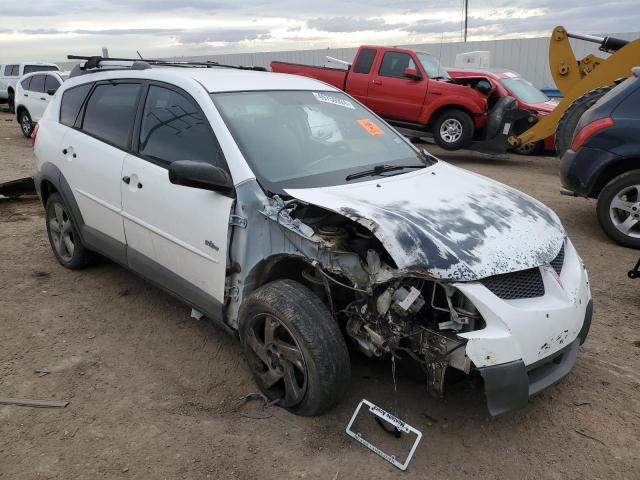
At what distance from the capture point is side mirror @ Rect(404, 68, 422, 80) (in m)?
10.8

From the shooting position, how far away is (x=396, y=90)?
36.3ft

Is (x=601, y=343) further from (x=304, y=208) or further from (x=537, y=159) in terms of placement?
(x=537, y=159)

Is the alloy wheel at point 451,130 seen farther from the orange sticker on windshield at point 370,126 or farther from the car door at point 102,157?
the car door at point 102,157

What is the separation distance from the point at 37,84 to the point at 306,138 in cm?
1263

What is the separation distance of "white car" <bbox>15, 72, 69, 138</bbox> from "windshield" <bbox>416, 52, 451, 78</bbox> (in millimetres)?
8324

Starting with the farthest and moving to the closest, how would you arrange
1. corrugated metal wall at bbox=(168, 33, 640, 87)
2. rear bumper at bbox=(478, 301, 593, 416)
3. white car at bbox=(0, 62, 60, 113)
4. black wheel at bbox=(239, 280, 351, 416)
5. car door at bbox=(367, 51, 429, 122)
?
white car at bbox=(0, 62, 60, 113) < corrugated metal wall at bbox=(168, 33, 640, 87) < car door at bbox=(367, 51, 429, 122) < black wheel at bbox=(239, 280, 351, 416) < rear bumper at bbox=(478, 301, 593, 416)

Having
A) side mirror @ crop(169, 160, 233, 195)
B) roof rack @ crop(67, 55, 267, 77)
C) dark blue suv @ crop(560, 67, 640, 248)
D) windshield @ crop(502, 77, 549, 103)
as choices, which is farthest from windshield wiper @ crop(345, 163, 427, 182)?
windshield @ crop(502, 77, 549, 103)

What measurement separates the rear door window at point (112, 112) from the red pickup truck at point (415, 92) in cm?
769

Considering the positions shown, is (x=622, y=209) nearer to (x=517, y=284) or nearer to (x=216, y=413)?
(x=517, y=284)

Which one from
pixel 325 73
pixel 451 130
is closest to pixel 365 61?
pixel 325 73

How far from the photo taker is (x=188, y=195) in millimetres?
3244

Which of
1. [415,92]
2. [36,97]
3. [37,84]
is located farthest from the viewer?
[37,84]

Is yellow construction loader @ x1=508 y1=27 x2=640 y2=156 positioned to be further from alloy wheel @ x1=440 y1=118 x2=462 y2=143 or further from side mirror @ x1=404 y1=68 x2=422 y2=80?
side mirror @ x1=404 y1=68 x2=422 y2=80

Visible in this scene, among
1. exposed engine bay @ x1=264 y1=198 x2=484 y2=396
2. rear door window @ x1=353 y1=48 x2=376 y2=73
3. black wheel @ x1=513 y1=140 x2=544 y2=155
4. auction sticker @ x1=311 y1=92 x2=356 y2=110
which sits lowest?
black wheel @ x1=513 y1=140 x2=544 y2=155
